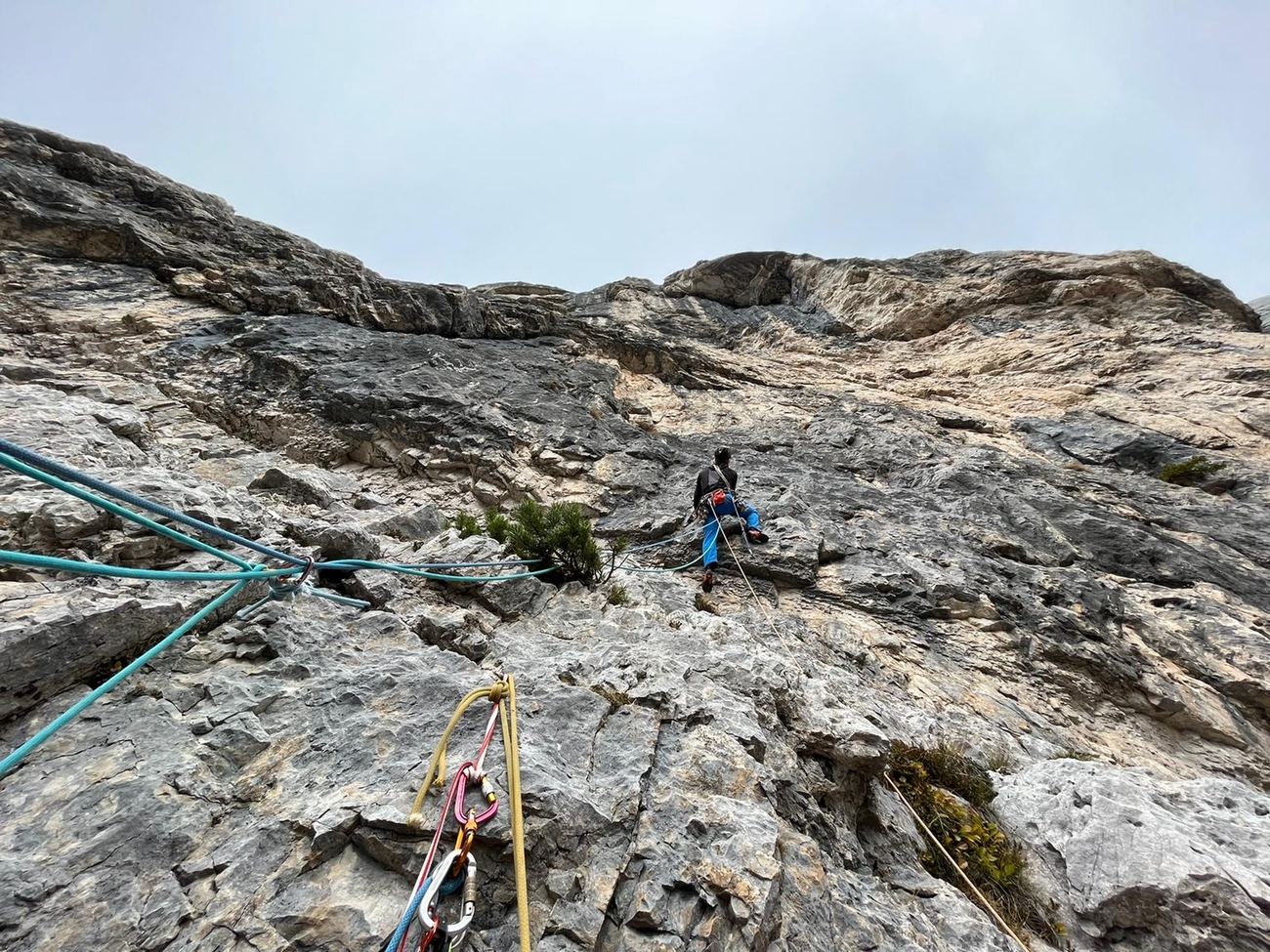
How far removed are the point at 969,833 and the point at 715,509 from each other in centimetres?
424

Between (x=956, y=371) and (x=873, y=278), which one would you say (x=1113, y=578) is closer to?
(x=956, y=371)

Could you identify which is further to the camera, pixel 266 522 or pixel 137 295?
pixel 137 295

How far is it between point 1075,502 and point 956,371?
23.2 feet

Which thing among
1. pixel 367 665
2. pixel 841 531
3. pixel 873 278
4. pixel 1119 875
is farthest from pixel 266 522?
pixel 873 278

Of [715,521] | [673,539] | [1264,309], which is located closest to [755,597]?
[715,521]

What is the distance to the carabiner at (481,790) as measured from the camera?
231 centimetres

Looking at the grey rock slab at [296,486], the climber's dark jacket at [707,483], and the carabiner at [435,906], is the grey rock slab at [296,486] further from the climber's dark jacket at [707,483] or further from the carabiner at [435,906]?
the carabiner at [435,906]

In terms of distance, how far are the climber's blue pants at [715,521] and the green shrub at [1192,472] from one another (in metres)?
8.53

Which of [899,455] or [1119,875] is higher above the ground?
[899,455]

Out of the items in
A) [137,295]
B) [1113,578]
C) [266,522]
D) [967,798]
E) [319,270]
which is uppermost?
[319,270]

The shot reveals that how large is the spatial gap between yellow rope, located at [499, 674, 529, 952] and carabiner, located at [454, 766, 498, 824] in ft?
0.27

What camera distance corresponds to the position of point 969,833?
3.54m

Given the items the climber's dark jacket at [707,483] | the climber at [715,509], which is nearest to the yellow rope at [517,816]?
the climber at [715,509]

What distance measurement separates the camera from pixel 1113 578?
711 centimetres
